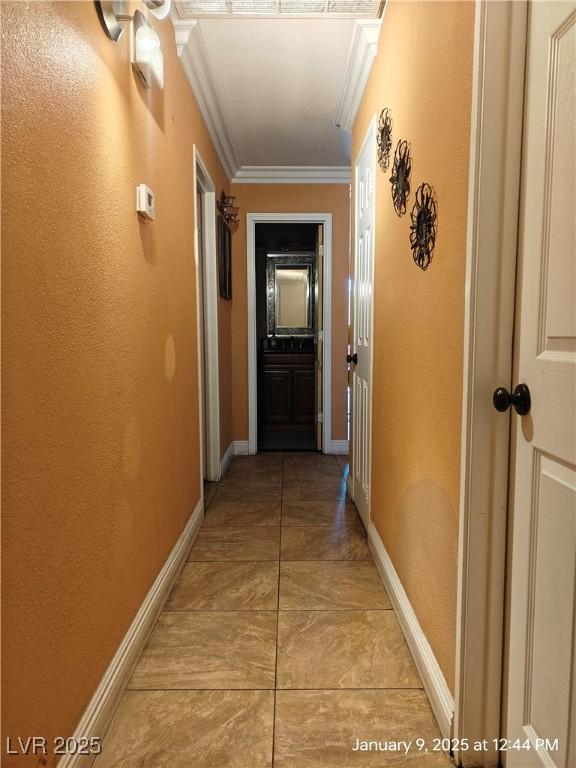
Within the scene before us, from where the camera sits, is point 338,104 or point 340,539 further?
point 338,104

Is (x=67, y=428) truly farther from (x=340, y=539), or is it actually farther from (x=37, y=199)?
(x=340, y=539)

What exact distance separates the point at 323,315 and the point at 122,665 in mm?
3472

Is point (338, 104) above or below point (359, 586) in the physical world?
above

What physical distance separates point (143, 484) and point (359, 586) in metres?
1.07

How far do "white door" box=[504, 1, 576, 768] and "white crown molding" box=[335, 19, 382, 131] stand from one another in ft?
5.26

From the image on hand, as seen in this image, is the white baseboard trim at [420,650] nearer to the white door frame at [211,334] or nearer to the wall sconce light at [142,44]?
the white door frame at [211,334]

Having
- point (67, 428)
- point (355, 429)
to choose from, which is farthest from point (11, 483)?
point (355, 429)

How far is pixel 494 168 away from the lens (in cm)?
112

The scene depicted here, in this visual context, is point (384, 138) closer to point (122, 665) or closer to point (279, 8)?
point (279, 8)

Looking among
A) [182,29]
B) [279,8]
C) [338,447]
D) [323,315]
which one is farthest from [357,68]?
[338,447]

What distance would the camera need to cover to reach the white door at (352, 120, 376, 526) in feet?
8.63

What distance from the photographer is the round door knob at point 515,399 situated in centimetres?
108

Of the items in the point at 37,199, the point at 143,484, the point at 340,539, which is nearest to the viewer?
the point at 37,199

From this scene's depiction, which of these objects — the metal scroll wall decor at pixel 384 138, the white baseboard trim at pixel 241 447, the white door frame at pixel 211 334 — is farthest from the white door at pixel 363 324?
the white baseboard trim at pixel 241 447
